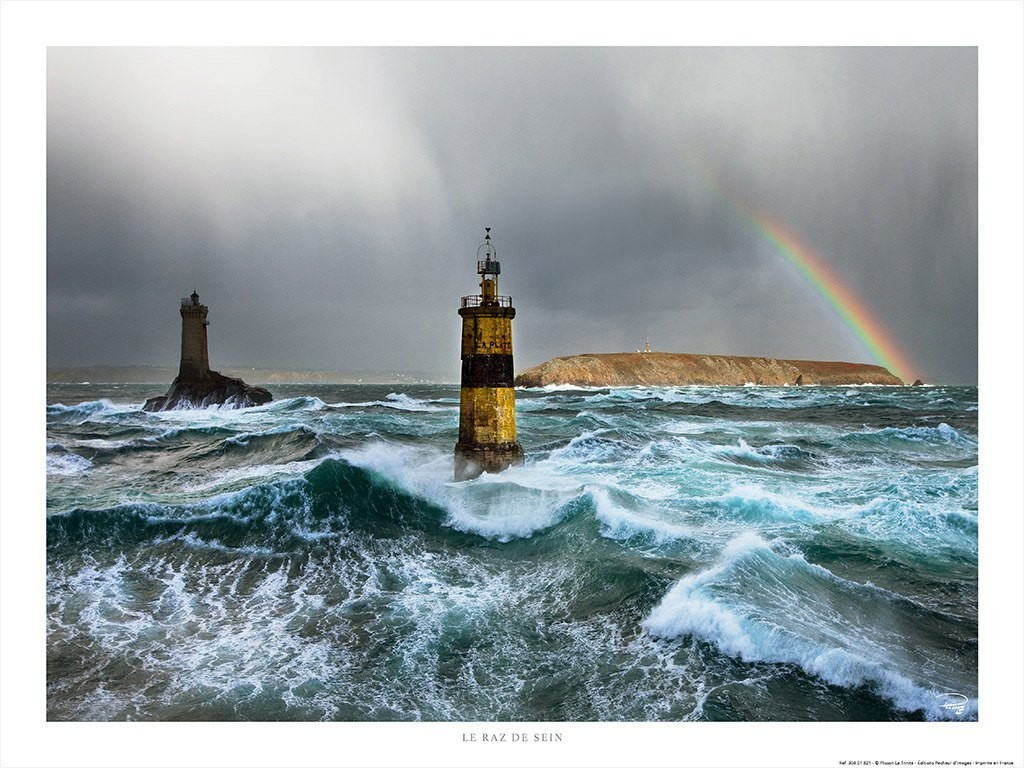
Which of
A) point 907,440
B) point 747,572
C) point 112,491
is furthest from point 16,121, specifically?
point 907,440

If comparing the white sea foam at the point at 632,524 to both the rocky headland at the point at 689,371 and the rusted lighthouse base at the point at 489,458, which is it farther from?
the rocky headland at the point at 689,371

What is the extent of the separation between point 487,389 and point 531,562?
Result: 2226 mm

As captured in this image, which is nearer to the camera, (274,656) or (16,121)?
(274,656)

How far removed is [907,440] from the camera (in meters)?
7.41

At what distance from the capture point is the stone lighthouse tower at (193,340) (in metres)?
5.98

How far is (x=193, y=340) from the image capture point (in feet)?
20.5

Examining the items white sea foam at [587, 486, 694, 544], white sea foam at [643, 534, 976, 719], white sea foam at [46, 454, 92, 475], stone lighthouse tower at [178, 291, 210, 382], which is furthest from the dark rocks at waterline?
white sea foam at [643, 534, 976, 719]

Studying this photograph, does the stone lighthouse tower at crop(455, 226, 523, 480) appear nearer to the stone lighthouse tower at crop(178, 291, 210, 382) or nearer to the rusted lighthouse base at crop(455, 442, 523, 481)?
the rusted lighthouse base at crop(455, 442, 523, 481)

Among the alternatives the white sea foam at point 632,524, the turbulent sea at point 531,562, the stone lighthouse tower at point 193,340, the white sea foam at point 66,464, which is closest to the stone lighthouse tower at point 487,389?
the turbulent sea at point 531,562

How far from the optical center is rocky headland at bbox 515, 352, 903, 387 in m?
7.04

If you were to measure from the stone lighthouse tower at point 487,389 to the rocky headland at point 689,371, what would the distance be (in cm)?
57

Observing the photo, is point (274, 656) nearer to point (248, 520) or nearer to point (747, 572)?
point (248, 520)

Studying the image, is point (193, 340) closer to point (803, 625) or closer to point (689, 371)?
point (689, 371)

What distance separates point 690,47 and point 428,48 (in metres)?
2.07
